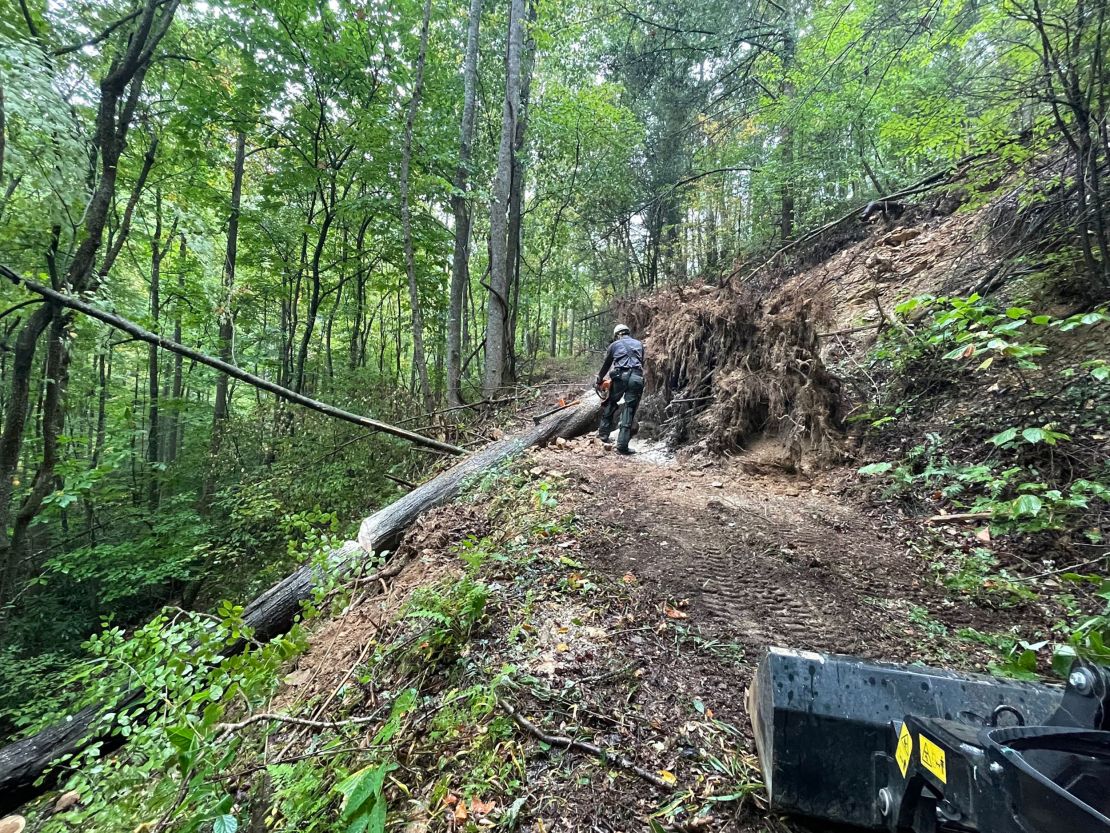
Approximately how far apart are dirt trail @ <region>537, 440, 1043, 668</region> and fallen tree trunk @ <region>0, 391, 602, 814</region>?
1.58 meters

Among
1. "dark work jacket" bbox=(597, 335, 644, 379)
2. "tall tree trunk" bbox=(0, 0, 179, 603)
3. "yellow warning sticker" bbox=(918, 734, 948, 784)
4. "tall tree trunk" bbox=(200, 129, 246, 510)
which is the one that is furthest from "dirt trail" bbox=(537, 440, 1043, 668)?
"tall tree trunk" bbox=(200, 129, 246, 510)

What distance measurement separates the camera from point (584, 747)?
196 centimetres

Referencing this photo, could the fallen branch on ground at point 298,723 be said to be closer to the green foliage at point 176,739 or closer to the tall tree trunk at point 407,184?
the green foliage at point 176,739

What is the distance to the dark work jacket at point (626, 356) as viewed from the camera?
6.98m

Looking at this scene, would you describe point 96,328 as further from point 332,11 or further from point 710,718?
point 710,718

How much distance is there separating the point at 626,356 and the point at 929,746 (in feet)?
20.4

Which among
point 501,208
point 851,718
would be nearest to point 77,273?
point 501,208

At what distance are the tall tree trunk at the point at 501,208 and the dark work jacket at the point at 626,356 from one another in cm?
279

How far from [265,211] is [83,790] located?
12.2m

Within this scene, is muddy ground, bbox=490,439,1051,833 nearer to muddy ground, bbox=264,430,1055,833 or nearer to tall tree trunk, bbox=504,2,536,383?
muddy ground, bbox=264,430,1055,833

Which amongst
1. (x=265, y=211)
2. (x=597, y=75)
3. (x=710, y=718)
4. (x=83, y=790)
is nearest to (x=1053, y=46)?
(x=710, y=718)

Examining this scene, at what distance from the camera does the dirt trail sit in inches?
104

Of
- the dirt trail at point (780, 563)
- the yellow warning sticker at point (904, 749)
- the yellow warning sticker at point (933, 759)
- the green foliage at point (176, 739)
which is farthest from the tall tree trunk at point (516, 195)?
the yellow warning sticker at point (933, 759)

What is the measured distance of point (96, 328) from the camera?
782cm
